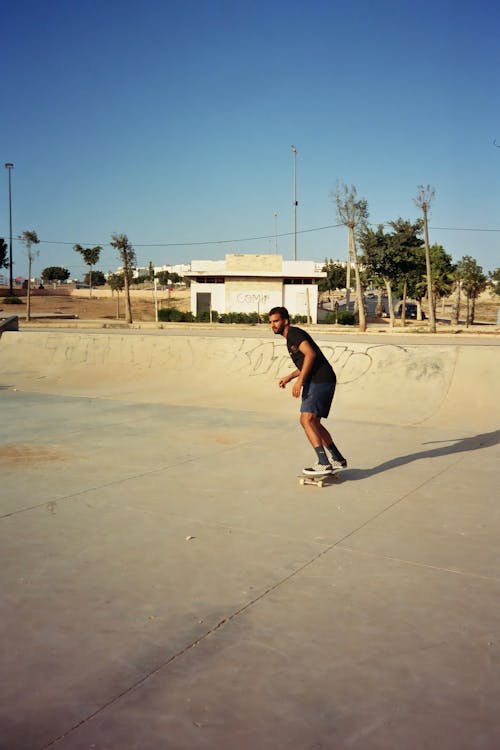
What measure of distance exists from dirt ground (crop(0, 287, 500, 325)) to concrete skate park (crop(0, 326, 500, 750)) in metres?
46.9

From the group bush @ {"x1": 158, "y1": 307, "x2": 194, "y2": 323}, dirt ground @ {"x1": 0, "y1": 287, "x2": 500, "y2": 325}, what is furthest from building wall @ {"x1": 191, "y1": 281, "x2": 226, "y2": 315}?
dirt ground @ {"x1": 0, "y1": 287, "x2": 500, "y2": 325}

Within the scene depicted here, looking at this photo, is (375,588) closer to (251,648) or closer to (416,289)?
(251,648)

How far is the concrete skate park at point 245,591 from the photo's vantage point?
2518mm

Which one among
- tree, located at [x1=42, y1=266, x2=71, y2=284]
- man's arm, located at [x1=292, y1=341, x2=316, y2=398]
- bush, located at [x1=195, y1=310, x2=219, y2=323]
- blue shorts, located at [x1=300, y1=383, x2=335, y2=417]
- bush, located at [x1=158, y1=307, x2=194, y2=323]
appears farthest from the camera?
tree, located at [x1=42, y1=266, x2=71, y2=284]

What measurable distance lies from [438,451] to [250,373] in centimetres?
649

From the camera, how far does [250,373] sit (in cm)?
1384

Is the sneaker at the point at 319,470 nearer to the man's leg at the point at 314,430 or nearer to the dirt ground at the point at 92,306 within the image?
the man's leg at the point at 314,430

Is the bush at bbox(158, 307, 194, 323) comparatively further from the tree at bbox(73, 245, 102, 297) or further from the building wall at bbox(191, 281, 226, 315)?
the tree at bbox(73, 245, 102, 297)

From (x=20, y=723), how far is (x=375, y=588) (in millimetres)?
2032

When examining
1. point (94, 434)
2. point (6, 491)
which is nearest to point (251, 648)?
point (6, 491)

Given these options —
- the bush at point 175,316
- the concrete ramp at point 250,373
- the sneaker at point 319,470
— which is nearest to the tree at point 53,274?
the bush at point 175,316

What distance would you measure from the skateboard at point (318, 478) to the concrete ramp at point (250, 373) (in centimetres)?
404

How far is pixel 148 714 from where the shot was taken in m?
2.53

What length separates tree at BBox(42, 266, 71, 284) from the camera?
13138 centimetres
